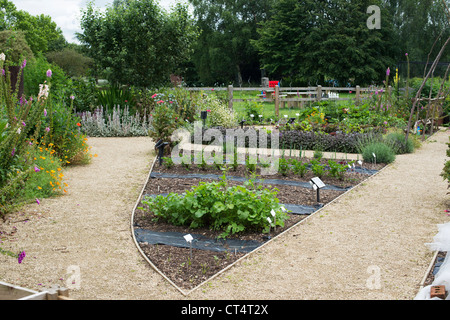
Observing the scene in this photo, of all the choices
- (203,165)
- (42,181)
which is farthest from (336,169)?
(42,181)

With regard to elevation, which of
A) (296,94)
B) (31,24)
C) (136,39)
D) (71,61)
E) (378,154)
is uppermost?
(31,24)

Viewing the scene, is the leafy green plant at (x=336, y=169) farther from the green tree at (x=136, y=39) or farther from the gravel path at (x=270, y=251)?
the green tree at (x=136, y=39)

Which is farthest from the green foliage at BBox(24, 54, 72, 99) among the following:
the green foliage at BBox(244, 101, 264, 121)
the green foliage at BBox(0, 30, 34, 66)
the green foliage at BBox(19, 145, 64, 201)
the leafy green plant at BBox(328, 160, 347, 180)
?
the green foliage at BBox(0, 30, 34, 66)

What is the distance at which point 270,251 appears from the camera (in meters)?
4.05

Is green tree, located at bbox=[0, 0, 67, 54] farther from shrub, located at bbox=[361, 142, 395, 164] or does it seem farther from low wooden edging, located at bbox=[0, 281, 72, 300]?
low wooden edging, located at bbox=[0, 281, 72, 300]

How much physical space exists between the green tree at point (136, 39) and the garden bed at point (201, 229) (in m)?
6.80

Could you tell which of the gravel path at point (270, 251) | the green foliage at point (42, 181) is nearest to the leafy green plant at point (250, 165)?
the gravel path at point (270, 251)

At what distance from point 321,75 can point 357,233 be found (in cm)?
2966

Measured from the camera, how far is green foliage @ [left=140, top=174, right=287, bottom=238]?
4.46m

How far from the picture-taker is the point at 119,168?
7562mm

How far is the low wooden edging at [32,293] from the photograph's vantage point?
78.6 inches

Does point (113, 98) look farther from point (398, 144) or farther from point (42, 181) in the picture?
point (398, 144)

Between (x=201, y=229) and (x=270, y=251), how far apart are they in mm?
858

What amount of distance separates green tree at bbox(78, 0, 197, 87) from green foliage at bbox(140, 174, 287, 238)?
30.9 ft
